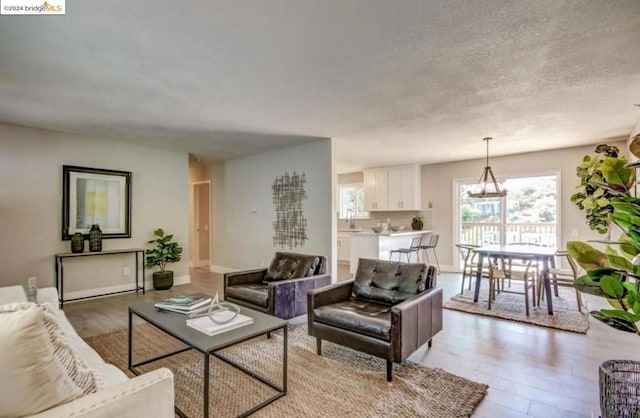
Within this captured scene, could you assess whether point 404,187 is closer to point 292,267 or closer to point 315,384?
point 292,267

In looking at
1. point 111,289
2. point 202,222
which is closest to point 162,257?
point 111,289

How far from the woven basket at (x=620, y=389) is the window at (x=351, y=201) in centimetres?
678

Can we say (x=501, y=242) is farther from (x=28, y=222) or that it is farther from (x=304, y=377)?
(x=28, y=222)

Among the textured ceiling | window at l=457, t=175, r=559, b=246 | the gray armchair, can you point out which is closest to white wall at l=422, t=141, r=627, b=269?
window at l=457, t=175, r=559, b=246

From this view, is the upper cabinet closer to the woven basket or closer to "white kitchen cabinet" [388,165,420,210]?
"white kitchen cabinet" [388,165,420,210]

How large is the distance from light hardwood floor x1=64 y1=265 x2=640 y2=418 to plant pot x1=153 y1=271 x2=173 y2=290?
1142mm

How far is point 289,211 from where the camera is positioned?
5.65 metres

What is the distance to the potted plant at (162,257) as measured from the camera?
5441 millimetres

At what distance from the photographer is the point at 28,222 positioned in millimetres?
4367

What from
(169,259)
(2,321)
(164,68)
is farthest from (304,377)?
(169,259)

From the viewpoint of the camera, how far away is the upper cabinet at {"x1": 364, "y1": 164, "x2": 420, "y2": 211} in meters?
7.36

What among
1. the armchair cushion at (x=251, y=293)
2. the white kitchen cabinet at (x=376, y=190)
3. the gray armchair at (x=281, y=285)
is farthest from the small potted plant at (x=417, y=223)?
the armchair cushion at (x=251, y=293)

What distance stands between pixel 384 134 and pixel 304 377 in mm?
3505

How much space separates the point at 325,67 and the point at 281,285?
6.86 ft
